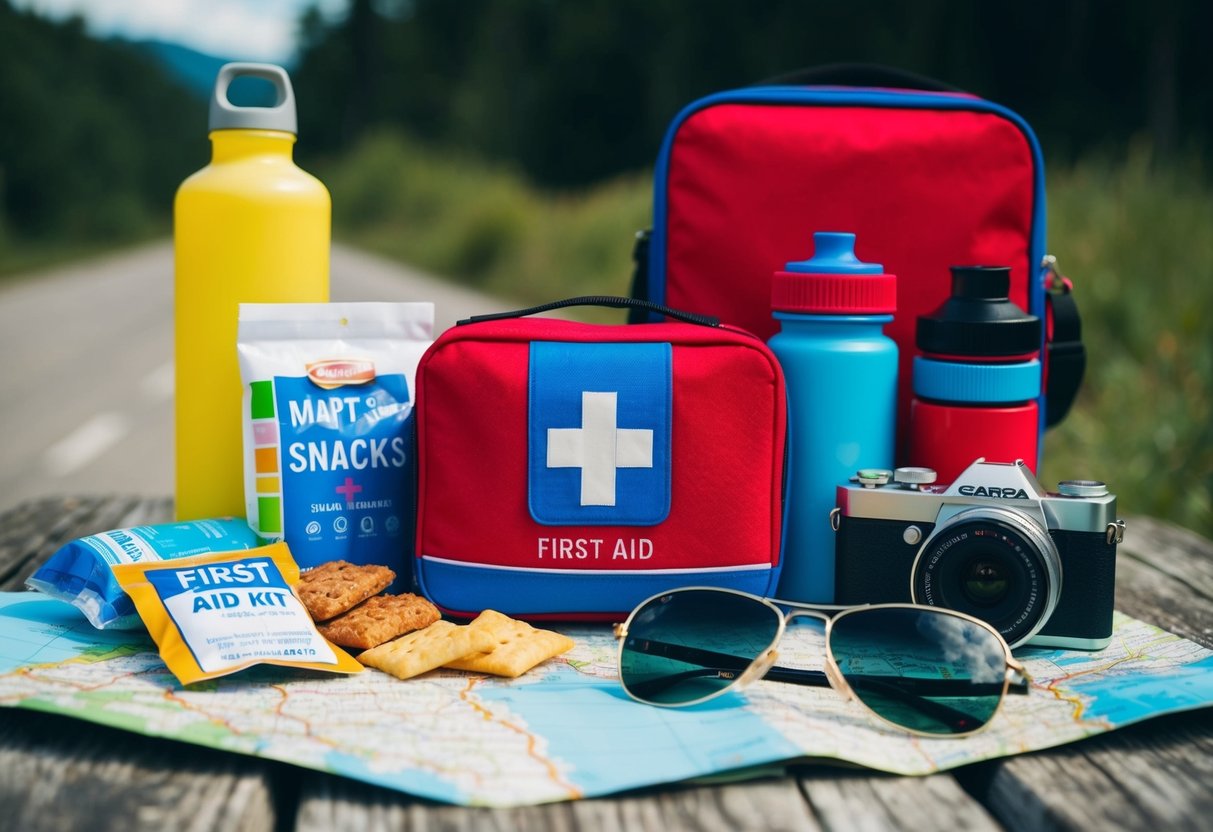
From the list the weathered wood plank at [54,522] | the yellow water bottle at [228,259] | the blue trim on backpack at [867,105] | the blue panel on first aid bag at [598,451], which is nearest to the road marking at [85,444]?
the weathered wood plank at [54,522]

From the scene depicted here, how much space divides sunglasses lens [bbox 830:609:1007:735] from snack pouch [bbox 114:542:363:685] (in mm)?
470

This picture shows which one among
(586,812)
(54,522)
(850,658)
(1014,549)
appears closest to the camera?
(586,812)

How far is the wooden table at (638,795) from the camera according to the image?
87cm

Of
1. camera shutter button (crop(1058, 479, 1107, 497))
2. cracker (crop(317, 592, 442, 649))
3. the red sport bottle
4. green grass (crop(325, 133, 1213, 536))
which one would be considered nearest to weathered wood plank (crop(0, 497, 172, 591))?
cracker (crop(317, 592, 442, 649))

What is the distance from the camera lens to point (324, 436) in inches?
56.6

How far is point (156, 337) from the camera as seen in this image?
659 centimetres

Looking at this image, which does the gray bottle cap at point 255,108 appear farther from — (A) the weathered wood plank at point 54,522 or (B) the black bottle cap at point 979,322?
(B) the black bottle cap at point 979,322

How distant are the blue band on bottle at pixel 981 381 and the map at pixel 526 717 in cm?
29

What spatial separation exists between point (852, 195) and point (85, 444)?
3448 mm

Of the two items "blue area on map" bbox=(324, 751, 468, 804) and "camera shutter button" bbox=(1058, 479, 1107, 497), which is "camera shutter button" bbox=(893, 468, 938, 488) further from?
"blue area on map" bbox=(324, 751, 468, 804)

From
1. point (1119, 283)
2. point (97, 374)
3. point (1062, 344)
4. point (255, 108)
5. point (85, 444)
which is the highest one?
point (255, 108)

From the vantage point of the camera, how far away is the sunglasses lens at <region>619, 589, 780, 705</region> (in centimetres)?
113

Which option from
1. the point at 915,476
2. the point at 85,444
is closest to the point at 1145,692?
the point at 915,476

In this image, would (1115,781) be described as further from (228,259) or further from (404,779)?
(228,259)
